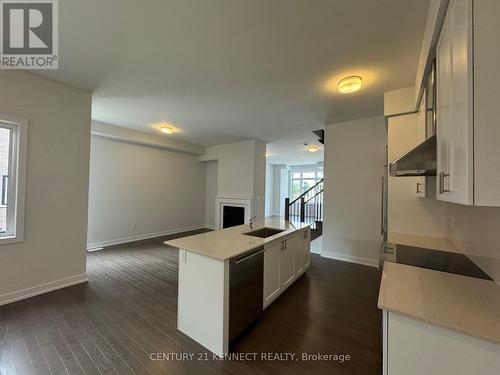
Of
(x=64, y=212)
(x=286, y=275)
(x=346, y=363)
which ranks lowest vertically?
(x=346, y=363)

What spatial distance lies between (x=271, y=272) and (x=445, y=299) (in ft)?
5.38

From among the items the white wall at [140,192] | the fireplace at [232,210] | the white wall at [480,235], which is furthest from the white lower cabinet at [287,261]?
the white wall at [140,192]

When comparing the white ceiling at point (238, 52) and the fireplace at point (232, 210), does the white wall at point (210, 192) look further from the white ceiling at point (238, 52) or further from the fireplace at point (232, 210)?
the white ceiling at point (238, 52)

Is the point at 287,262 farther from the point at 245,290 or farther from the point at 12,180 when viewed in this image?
the point at 12,180

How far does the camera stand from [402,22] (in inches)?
70.7

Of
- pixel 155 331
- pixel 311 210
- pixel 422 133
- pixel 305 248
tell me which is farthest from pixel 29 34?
pixel 311 210

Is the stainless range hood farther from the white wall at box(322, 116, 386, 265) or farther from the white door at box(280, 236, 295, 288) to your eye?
the white wall at box(322, 116, 386, 265)

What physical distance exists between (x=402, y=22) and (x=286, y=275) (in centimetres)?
295

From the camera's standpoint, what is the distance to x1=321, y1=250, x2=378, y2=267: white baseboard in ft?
13.2

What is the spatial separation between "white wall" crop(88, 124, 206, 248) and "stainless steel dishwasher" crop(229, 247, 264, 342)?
464 centimetres

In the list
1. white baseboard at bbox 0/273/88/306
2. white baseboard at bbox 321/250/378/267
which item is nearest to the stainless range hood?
white baseboard at bbox 321/250/378/267

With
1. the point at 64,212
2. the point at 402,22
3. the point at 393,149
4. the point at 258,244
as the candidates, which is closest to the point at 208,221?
the point at 64,212

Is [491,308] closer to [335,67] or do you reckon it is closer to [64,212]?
[335,67]

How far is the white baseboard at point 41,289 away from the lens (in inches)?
99.8
